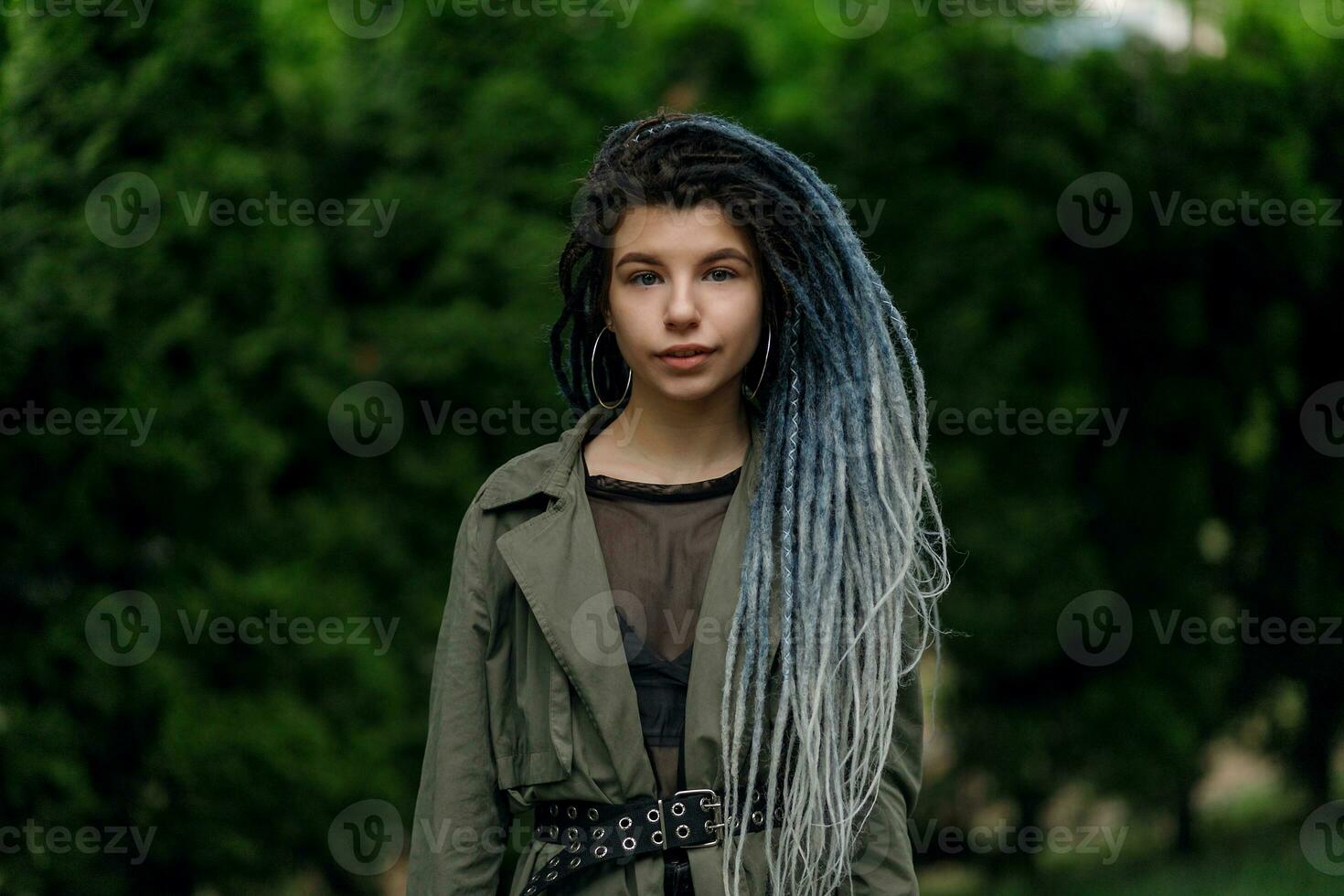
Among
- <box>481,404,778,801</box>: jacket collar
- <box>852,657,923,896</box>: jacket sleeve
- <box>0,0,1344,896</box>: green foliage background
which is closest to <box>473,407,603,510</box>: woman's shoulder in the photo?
<box>481,404,778,801</box>: jacket collar

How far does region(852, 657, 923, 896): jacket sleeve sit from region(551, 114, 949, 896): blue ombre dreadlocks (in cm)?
4

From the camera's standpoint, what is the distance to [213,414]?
443 centimetres

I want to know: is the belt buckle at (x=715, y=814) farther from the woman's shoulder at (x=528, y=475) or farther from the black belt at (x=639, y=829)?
the woman's shoulder at (x=528, y=475)

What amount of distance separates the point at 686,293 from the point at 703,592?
487mm

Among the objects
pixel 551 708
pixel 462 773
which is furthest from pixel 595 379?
pixel 462 773

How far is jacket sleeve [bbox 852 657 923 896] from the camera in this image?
2314 mm

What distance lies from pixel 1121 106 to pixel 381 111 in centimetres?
286

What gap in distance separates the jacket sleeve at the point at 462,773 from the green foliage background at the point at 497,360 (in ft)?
7.32

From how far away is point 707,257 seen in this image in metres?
2.30

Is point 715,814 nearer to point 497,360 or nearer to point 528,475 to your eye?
point 528,475

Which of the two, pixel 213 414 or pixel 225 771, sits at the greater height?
pixel 213 414

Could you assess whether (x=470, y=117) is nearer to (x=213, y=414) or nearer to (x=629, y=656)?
(x=213, y=414)

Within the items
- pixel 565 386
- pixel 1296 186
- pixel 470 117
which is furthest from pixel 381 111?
pixel 1296 186

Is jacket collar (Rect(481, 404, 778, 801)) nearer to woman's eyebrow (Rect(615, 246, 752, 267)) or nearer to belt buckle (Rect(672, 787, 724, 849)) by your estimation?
belt buckle (Rect(672, 787, 724, 849))
